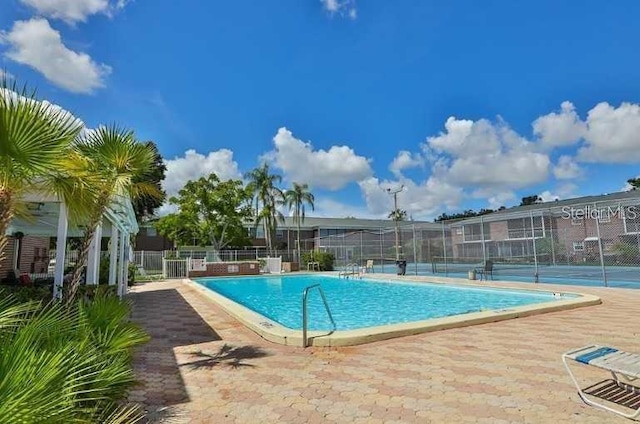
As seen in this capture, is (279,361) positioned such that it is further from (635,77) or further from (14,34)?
(635,77)

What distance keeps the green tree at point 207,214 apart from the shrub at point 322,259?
8.50m

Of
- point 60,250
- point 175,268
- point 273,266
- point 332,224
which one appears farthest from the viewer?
point 332,224

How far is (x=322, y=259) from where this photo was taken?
1083 inches

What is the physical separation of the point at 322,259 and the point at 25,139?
25.0 meters

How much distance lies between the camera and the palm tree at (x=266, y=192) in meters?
34.3

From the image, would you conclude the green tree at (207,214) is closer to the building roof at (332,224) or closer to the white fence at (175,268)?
the white fence at (175,268)

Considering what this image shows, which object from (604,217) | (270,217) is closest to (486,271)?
(604,217)

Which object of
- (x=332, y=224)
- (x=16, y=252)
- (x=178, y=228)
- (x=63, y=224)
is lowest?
(x=16, y=252)

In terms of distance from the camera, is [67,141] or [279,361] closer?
[67,141]

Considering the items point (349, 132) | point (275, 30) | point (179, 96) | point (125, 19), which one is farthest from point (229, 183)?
point (125, 19)

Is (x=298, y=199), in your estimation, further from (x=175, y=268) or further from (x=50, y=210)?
(x=50, y=210)

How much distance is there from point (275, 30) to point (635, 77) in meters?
16.2

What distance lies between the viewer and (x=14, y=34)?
6133 millimetres

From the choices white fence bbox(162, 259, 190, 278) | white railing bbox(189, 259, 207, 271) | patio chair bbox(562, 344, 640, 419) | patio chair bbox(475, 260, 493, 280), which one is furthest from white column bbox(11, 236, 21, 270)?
patio chair bbox(475, 260, 493, 280)
